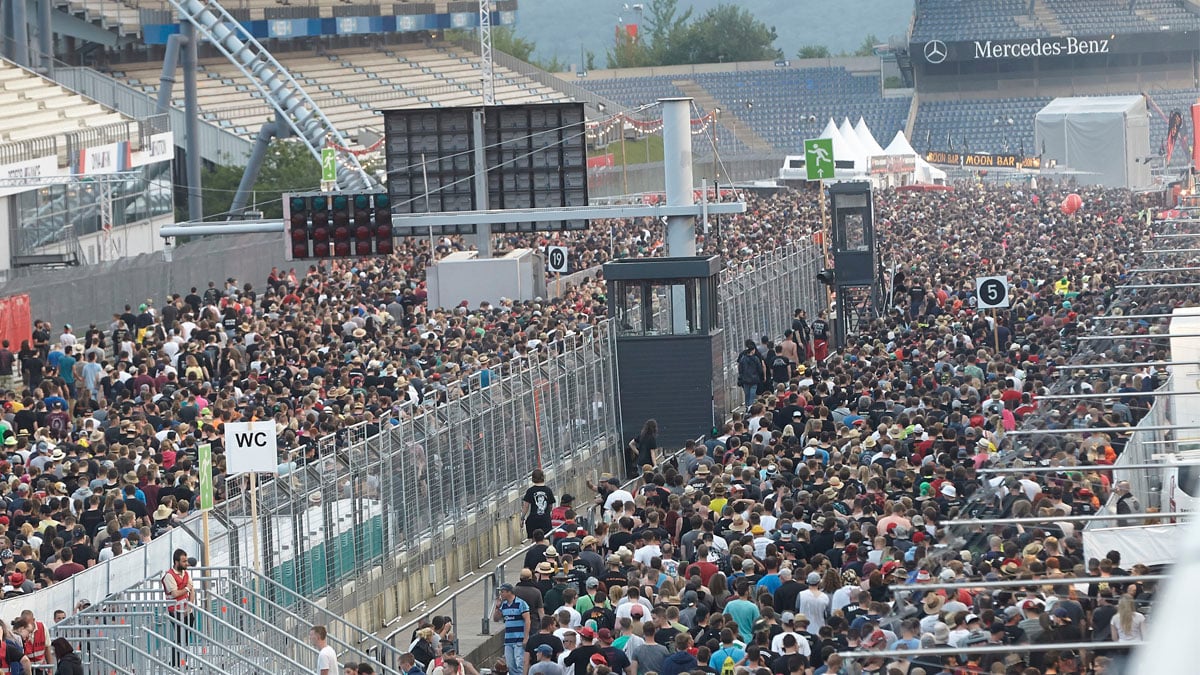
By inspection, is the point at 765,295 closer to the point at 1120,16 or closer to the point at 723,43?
the point at 1120,16

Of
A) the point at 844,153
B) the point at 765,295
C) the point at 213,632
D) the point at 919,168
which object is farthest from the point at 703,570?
the point at 919,168

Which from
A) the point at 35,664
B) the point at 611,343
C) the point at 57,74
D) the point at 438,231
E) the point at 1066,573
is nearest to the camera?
the point at 1066,573

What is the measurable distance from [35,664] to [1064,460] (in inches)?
279

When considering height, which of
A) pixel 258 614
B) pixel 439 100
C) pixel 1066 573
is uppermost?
pixel 439 100

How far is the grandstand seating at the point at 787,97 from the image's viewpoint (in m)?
105

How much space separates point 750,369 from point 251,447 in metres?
14.0

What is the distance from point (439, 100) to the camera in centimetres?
8312

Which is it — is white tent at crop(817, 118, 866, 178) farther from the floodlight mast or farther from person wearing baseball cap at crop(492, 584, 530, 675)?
person wearing baseball cap at crop(492, 584, 530, 675)

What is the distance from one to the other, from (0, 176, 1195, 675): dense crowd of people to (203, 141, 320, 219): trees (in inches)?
844

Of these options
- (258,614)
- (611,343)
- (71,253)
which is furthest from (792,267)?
(258,614)

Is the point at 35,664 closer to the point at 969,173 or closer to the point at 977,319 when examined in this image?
the point at 977,319

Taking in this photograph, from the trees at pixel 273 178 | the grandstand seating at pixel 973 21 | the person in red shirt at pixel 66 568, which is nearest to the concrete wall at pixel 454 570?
the person in red shirt at pixel 66 568

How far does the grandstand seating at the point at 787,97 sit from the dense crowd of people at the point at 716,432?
6339 centimetres

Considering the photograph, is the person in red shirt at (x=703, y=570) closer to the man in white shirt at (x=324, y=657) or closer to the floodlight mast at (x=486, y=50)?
the man in white shirt at (x=324, y=657)
